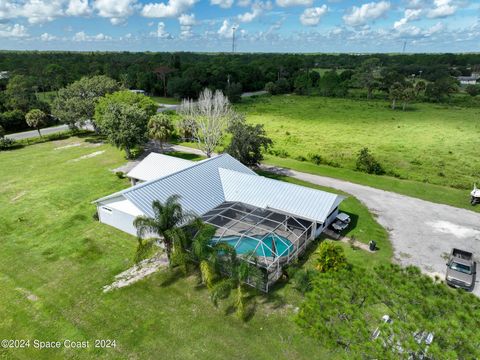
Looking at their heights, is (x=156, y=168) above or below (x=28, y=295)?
above

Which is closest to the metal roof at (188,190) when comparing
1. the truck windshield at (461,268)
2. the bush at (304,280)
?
the bush at (304,280)

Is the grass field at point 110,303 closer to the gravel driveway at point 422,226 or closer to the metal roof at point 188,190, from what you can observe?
the gravel driveway at point 422,226

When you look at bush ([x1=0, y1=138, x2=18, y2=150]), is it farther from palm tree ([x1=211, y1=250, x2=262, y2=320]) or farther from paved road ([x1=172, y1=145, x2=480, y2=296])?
paved road ([x1=172, y1=145, x2=480, y2=296])

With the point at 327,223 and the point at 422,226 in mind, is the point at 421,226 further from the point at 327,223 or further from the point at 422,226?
the point at 327,223

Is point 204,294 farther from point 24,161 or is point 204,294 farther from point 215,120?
point 24,161

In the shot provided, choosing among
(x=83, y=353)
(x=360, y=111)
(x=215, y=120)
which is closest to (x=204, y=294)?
(x=83, y=353)

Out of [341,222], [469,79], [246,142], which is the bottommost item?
[341,222]

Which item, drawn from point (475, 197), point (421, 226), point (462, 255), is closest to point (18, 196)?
point (421, 226)
